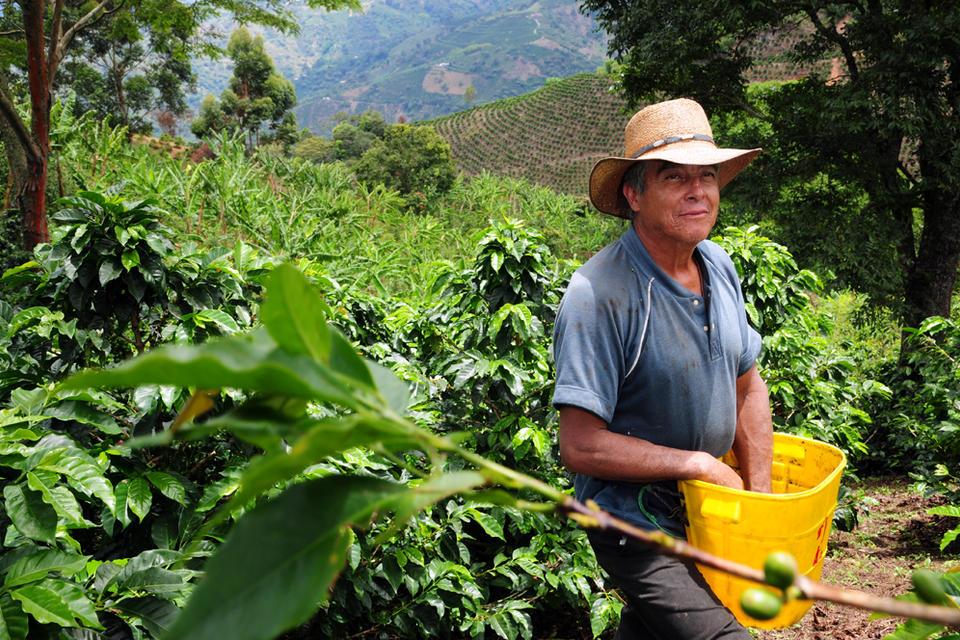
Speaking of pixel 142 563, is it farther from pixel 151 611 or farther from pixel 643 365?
pixel 643 365

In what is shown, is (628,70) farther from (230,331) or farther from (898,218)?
(230,331)

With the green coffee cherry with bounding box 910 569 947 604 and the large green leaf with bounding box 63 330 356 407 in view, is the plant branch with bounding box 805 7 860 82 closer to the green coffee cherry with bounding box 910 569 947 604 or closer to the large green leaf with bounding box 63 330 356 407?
the green coffee cherry with bounding box 910 569 947 604

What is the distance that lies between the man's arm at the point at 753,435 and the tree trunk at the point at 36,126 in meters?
5.27

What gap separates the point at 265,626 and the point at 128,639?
156cm

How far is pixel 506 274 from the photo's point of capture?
2832 mm

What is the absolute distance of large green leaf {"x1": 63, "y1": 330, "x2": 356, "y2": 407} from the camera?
27 cm

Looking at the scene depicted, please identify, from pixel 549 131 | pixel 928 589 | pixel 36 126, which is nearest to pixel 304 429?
pixel 928 589

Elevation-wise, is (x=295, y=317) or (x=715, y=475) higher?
(x=295, y=317)

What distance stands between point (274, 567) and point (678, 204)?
1.51 m

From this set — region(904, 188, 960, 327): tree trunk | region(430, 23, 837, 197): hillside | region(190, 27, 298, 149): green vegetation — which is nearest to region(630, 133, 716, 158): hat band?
region(904, 188, 960, 327): tree trunk

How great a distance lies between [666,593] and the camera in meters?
1.46

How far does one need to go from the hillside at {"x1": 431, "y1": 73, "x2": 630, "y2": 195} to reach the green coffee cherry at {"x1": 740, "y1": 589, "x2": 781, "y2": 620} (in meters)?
39.8

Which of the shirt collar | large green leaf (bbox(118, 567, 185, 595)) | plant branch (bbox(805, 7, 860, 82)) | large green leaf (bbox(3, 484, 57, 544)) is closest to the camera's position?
large green leaf (bbox(3, 484, 57, 544))

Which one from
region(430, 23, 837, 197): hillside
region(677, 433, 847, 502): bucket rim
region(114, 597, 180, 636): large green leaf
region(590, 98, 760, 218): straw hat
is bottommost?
region(114, 597, 180, 636): large green leaf
